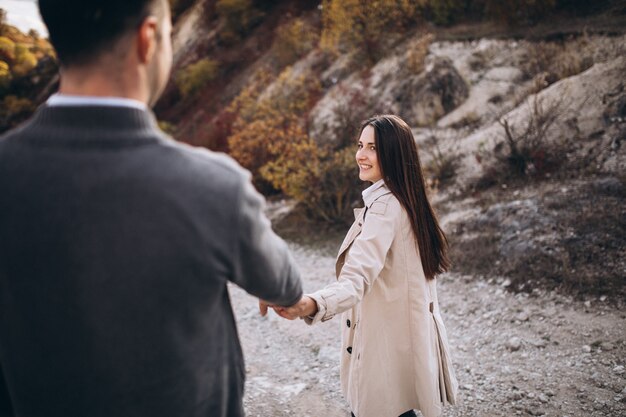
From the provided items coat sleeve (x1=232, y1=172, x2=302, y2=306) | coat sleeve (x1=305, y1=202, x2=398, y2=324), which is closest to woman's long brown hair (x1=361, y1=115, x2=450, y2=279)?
coat sleeve (x1=305, y1=202, x2=398, y2=324)

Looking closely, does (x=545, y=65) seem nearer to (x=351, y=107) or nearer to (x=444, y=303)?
(x=351, y=107)

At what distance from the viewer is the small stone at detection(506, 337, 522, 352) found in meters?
4.07

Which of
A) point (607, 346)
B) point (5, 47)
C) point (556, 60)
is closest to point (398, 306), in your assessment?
point (607, 346)

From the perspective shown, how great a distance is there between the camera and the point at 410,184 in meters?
2.28

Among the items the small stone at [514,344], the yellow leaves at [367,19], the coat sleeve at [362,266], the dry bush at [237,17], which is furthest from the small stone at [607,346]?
the dry bush at [237,17]

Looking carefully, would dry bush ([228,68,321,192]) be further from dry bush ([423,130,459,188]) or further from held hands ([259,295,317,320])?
held hands ([259,295,317,320])

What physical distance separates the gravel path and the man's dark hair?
342cm

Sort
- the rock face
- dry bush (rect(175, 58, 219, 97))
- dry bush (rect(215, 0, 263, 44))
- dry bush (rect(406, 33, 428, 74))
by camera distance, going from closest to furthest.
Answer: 1. the rock face
2. dry bush (rect(406, 33, 428, 74))
3. dry bush (rect(175, 58, 219, 97))
4. dry bush (rect(215, 0, 263, 44))

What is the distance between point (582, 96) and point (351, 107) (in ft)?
16.5

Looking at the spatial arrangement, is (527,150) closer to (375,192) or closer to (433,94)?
(433,94)

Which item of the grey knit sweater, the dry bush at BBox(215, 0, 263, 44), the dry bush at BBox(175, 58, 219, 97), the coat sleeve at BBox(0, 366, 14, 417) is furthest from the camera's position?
the dry bush at BBox(215, 0, 263, 44)

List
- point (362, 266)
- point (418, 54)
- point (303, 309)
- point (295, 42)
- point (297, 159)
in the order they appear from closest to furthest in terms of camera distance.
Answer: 1. point (303, 309)
2. point (362, 266)
3. point (297, 159)
4. point (418, 54)
5. point (295, 42)

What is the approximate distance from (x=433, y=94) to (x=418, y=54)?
1506mm

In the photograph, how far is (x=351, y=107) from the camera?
10.2 m
